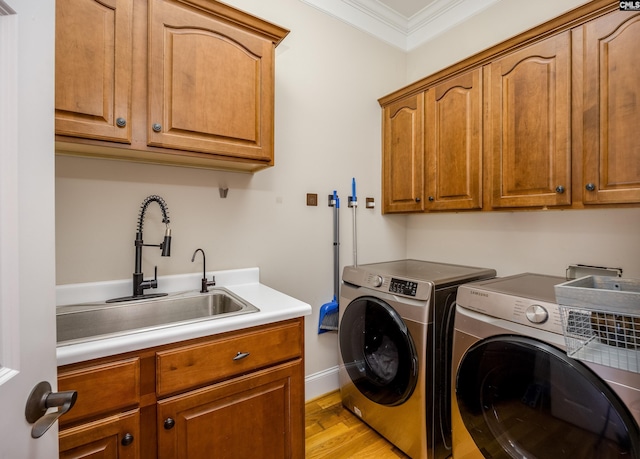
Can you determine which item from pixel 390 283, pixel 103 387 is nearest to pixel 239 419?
pixel 103 387

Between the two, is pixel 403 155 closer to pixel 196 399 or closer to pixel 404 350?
pixel 404 350

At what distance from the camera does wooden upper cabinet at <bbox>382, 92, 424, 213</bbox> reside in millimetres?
2107

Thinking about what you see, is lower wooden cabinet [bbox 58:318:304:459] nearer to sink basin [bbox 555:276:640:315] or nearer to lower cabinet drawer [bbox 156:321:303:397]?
lower cabinet drawer [bbox 156:321:303:397]

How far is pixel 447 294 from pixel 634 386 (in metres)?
0.74

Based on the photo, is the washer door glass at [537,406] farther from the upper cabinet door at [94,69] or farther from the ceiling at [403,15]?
the ceiling at [403,15]

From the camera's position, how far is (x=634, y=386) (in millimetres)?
925

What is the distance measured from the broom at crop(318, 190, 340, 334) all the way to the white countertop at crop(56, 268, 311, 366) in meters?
0.57

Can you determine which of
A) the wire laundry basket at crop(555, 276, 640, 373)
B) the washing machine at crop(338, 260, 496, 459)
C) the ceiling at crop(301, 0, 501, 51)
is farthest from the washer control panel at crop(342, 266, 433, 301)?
the ceiling at crop(301, 0, 501, 51)

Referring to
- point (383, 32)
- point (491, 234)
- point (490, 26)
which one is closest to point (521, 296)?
point (491, 234)

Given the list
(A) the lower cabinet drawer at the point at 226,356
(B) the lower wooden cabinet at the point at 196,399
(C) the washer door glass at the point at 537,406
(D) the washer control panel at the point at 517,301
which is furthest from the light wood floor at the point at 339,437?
(D) the washer control panel at the point at 517,301

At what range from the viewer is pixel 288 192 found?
2.01 metres

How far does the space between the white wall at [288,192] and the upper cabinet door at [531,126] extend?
907mm

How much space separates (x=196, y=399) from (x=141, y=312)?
0.56 meters

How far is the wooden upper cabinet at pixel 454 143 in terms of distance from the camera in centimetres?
178
